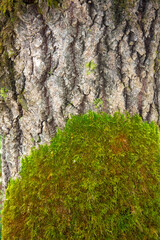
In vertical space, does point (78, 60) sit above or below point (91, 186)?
above

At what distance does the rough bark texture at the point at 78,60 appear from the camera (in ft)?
4.83

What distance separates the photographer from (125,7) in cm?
147

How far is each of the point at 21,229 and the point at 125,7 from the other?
203 centimetres

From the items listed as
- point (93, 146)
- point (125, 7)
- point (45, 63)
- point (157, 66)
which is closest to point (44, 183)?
point (93, 146)

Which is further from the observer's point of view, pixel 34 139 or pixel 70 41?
pixel 34 139

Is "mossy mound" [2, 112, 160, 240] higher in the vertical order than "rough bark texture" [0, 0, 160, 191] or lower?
lower

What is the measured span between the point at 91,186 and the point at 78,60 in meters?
1.07

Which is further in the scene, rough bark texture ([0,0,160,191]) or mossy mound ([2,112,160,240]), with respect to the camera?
rough bark texture ([0,0,160,191])

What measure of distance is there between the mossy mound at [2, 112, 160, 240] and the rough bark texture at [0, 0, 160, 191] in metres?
0.19

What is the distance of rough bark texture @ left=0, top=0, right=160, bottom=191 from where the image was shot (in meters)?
1.47

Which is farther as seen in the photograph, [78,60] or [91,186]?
[78,60]

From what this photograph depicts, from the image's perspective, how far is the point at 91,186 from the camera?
1332 mm

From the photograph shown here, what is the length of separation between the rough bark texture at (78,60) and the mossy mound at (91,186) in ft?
0.62

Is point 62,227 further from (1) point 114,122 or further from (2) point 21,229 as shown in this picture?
(1) point 114,122
